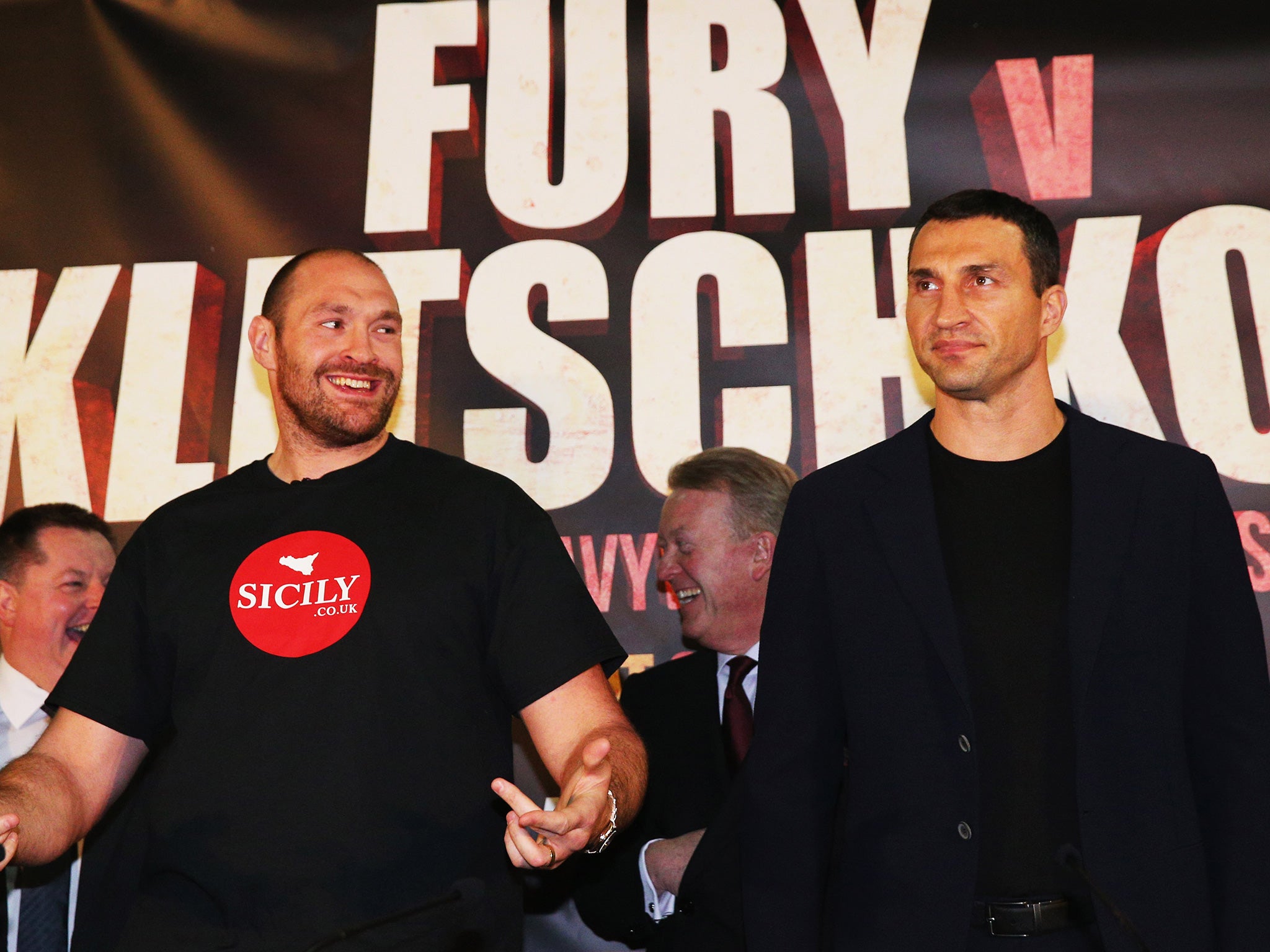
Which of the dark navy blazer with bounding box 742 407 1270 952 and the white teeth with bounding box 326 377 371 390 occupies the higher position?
the white teeth with bounding box 326 377 371 390

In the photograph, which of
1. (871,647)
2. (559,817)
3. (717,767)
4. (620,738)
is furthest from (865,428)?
(559,817)

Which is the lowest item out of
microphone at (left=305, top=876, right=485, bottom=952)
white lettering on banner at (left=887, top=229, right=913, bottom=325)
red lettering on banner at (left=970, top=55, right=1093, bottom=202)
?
microphone at (left=305, top=876, right=485, bottom=952)

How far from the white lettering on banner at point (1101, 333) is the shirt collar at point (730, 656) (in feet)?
3.33

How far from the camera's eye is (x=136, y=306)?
364cm

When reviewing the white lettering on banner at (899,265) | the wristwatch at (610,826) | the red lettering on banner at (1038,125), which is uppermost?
the red lettering on banner at (1038,125)

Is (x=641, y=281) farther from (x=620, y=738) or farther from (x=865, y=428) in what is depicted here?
(x=620, y=738)

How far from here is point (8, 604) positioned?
351cm

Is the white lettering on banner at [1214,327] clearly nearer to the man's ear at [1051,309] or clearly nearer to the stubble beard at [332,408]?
the man's ear at [1051,309]

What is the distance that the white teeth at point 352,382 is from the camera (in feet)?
7.98

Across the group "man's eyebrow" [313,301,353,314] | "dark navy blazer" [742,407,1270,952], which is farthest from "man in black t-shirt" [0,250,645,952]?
"dark navy blazer" [742,407,1270,952]

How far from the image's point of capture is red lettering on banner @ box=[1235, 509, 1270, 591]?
321 centimetres

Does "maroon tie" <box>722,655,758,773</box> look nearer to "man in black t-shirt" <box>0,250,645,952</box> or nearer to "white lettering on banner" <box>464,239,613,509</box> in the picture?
"white lettering on banner" <box>464,239,613,509</box>

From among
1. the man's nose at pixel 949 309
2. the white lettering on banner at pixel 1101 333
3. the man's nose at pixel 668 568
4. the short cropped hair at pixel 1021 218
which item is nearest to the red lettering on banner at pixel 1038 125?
the white lettering on banner at pixel 1101 333

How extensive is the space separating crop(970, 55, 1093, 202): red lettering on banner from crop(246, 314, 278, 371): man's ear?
1972 millimetres
